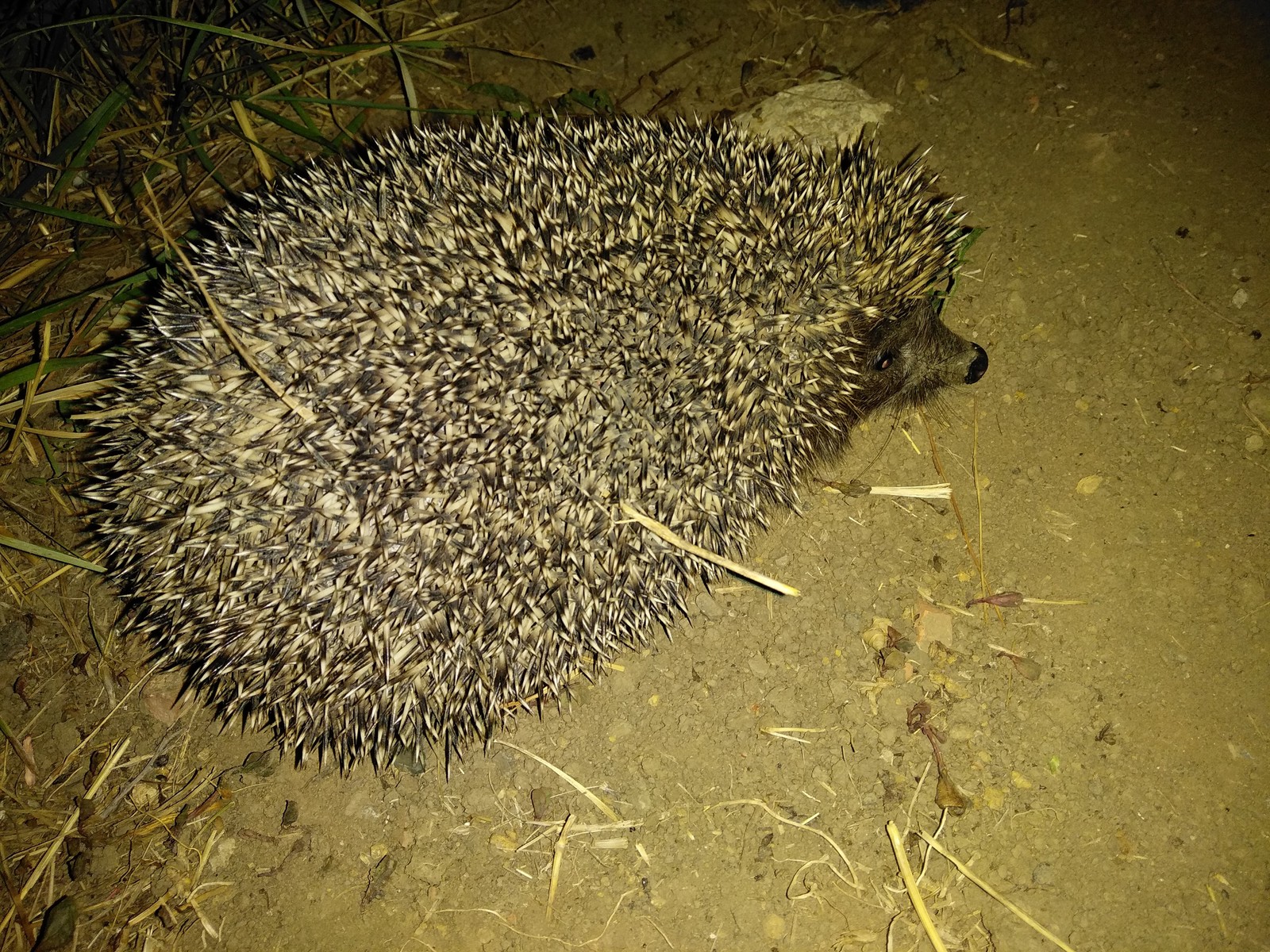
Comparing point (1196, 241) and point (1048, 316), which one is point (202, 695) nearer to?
point (1048, 316)

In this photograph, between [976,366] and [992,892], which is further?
[976,366]

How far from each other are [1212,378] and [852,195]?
1.96 meters

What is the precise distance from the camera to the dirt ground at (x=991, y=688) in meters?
2.76

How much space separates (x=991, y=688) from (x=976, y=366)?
4.44 ft

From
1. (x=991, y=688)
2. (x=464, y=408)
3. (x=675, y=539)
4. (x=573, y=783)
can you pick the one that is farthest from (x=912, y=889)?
(x=464, y=408)

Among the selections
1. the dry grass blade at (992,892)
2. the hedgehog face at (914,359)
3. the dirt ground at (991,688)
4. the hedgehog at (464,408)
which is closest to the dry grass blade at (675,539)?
the hedgehog at (464,408)

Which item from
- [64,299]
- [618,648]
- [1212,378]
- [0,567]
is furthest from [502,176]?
[1212,378]

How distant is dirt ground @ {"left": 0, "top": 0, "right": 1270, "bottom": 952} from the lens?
2.76m

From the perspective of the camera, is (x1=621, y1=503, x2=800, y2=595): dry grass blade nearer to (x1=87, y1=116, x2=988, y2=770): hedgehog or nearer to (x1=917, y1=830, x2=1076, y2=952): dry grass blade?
(x1=87, y1=116, x2=988, y2=770): hedgehog

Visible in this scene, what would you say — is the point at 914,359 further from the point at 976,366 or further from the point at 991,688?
the point at 991,688

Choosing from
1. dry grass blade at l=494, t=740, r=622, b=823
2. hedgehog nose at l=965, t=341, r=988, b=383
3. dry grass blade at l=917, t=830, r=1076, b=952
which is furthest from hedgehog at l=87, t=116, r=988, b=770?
dry grass blade at l=917, t=830, r=1076, b=952

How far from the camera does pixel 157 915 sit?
281 centimetres

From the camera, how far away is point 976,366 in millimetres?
3195

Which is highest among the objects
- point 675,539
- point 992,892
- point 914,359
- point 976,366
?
point 675,539
